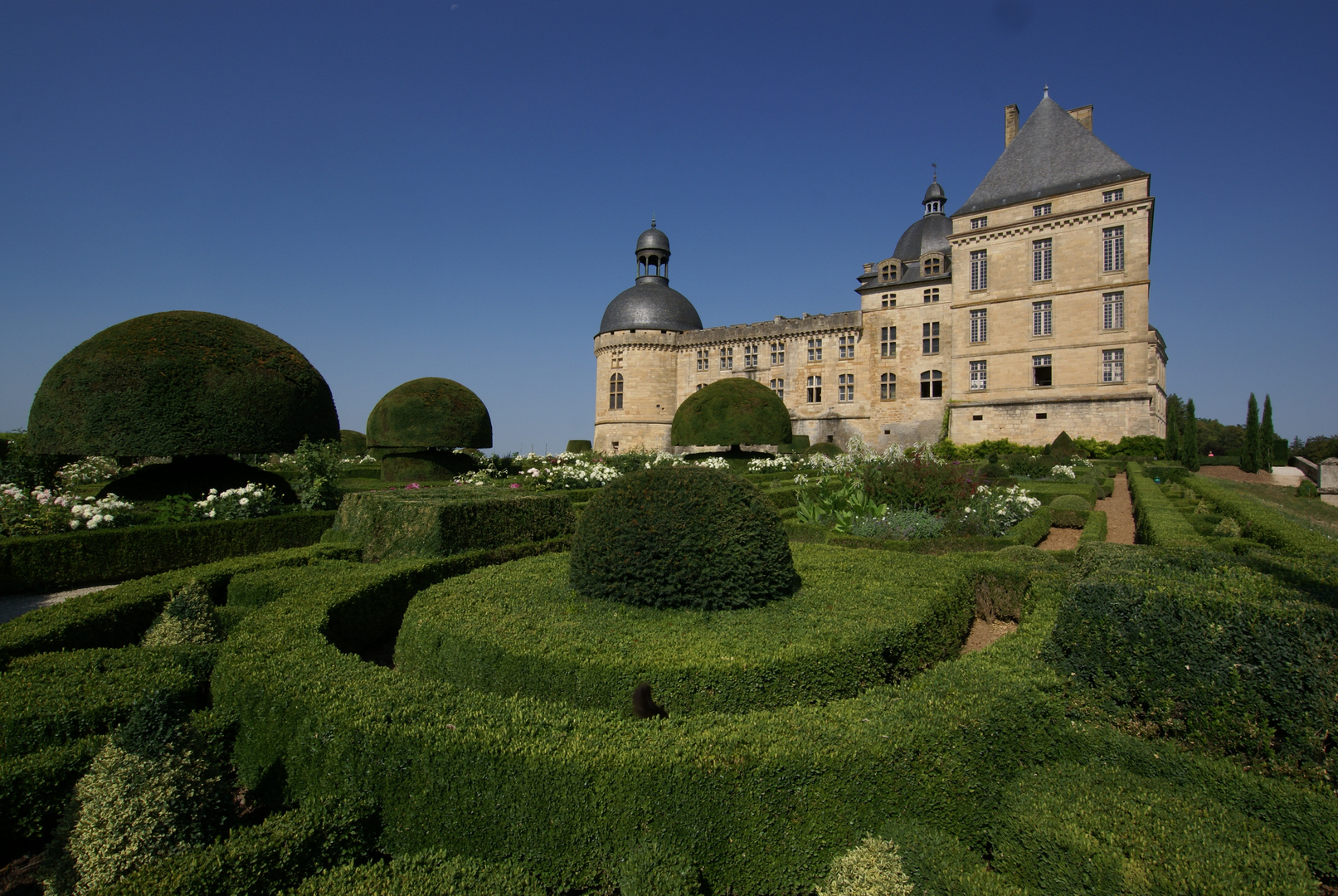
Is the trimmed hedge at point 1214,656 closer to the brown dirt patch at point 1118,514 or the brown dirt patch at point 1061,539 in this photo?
the brown dirt patch at point 1118,514

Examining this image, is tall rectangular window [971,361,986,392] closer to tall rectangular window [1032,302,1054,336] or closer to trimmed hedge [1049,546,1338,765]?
tall rectangular window [1032,302,1054,336]

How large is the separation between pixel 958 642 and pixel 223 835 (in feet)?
16.7

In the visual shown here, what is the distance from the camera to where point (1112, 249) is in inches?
935

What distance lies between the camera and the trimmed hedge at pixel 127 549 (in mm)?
7074

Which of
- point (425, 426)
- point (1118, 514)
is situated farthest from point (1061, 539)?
point (425, 426)

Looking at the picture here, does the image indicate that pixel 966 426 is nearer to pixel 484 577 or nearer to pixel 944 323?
pixel 944 323

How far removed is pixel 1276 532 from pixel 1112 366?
20.8 m

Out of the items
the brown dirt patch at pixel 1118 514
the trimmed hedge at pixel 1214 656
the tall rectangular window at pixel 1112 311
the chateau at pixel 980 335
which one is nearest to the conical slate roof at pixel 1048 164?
the chateau at pixel 980 335

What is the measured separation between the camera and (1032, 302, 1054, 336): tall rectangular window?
2520 cm

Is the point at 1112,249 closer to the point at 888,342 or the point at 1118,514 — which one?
the point at 888,342

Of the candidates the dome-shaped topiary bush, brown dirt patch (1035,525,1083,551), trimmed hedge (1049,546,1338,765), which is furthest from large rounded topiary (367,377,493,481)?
trimmed hedge (1049,546,1338,765)

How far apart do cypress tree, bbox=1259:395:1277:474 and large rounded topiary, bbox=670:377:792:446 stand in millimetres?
27028

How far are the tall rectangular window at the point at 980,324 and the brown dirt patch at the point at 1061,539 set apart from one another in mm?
17414

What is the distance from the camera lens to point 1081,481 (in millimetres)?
16109
